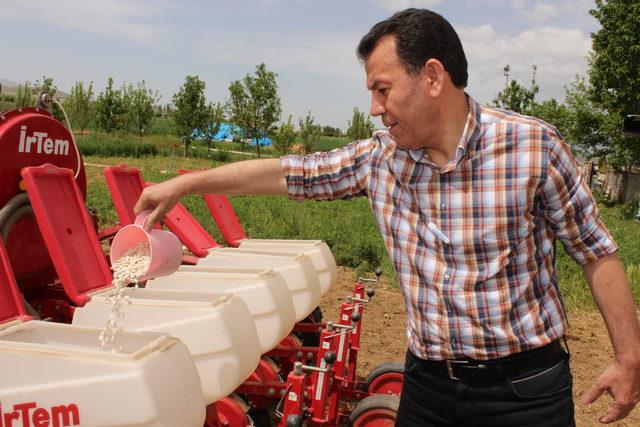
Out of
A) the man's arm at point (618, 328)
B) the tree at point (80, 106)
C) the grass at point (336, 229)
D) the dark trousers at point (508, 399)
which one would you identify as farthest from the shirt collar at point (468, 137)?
the tree at point (80, 106)

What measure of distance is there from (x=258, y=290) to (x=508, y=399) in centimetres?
146

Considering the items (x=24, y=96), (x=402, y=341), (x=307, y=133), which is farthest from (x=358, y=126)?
(x=402, y=341)

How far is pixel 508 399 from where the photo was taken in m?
1.74

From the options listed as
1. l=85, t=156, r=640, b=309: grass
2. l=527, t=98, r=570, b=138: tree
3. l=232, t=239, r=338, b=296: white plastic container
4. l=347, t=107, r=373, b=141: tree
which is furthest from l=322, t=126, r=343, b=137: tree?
l=232, t=239, r=338, b=296: white plastic container

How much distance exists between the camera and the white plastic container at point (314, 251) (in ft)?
13.3

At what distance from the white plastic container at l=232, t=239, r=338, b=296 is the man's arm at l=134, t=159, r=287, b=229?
1904 millimetres

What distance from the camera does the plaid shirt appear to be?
64.6 inches

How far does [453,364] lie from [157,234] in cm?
118

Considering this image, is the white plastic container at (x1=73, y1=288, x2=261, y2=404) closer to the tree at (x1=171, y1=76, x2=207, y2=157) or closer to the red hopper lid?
the red hopper lid

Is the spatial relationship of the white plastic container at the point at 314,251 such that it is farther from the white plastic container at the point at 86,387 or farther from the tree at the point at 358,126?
the tree at the point at 358,126

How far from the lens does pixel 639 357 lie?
1.64m

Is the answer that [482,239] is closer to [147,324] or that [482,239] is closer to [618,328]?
[618,328]

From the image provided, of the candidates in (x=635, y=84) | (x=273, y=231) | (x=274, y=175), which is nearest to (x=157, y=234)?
(x=274, y=175)

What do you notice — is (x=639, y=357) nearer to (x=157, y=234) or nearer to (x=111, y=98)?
(x=157, y=234)
